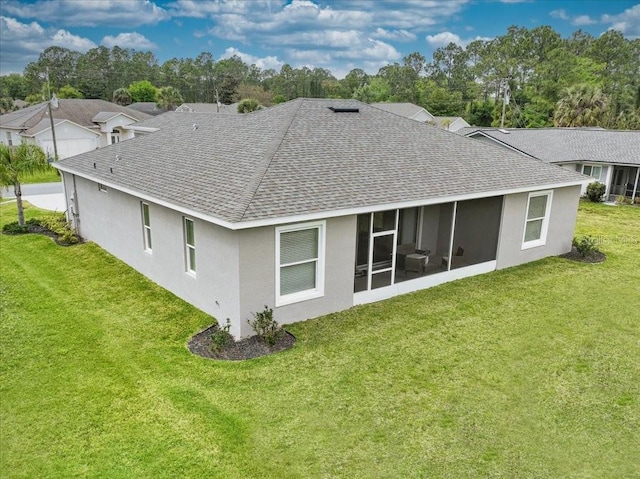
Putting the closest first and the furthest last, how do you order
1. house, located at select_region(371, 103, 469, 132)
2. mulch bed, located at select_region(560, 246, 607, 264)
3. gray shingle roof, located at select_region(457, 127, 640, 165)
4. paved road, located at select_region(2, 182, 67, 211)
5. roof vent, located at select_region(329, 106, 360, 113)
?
roof vent, located at select_region(329, 106, 360, 113) < mulch bed, located at select_region(560, 246, 607, 264) < paved road, located at select_region(2, 182, 67, 211) < gray shingle roof, located at select_region(457, 127, 640, 165) < house, located at select_region(371, 103, 469, 132)

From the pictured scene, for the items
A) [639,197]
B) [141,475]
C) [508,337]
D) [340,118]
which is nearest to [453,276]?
[508,337]

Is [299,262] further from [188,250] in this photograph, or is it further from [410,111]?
[410,111]

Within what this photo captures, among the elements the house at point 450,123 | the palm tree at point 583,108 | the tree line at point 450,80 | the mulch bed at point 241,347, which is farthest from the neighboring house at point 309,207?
the house at point 450,123

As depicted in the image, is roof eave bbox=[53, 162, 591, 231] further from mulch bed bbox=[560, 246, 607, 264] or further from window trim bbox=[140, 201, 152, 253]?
mulch bed bbox=[560, 246, 607, 264]

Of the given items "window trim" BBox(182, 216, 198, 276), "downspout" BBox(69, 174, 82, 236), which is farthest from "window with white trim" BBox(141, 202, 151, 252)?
"downspout" BBox(69, 174, 82, 236)

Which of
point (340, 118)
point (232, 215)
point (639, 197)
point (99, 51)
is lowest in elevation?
point (639, 197)

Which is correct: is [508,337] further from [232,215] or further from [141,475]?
[141,475]

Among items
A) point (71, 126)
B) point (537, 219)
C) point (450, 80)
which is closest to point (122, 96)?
point (71, 126)
